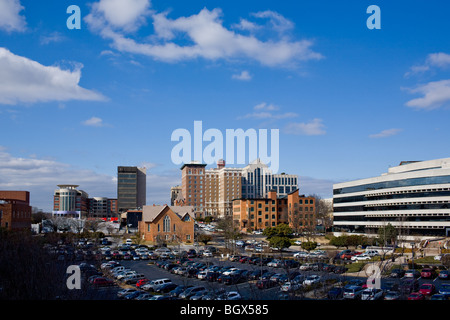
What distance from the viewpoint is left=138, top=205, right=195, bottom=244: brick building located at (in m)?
→ 68.4

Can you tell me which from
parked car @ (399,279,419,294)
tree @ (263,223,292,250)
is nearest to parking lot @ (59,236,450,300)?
parked car @ (399,279,419,294)

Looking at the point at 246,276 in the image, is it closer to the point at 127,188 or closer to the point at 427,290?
the point at 427,290

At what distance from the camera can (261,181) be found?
6501 inches

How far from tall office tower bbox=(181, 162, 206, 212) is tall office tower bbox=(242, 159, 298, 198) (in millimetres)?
16476

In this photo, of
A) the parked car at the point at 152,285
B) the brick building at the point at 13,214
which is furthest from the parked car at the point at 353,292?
the brick building at the point at 13,214

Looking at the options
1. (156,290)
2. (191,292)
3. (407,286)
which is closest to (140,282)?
(156,290)

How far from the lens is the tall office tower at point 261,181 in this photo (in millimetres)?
161750

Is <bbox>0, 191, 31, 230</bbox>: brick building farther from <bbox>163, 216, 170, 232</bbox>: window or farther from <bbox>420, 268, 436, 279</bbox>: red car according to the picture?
<bbox>420, 268, 436, 279</bbox>: red car

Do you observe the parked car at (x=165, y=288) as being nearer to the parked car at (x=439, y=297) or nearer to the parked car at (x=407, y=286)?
the parked car at (x=407, y=286)

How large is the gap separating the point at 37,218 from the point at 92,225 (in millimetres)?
40142

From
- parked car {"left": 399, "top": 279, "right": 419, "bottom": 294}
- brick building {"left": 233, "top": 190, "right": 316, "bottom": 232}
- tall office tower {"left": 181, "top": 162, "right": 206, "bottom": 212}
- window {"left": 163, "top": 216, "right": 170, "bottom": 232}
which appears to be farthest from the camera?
tall office tower {"left": 181, "top": 162, "right": 206, "bottom": 212}
